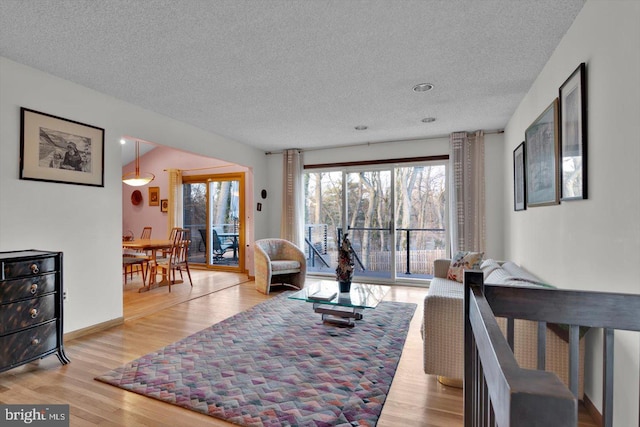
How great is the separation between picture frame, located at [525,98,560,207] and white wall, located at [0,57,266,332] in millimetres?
3972

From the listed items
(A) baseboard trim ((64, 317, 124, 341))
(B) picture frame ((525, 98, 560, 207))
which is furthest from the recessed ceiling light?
(A) baseboard trim ((64, 317, 124, 341))

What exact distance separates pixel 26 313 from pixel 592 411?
3.75 meters

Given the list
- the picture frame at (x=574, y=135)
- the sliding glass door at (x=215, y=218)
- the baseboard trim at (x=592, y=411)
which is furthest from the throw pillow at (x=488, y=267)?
the sliding glass door at (x=215, y=218)

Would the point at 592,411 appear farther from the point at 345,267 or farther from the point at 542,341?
the point at 345,267

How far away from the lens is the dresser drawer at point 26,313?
7.31 ft

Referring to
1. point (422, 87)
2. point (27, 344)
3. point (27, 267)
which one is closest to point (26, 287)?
point (27, 267)

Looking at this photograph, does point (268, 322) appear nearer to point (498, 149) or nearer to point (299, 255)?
point (299, 255)

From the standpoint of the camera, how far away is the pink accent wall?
22.6 feet

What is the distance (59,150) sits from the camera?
2902mm

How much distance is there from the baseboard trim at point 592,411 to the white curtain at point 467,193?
9.52ft

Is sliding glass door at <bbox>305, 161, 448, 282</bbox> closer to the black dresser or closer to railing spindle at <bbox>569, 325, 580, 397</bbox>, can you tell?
the black dresser

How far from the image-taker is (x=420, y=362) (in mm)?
2555

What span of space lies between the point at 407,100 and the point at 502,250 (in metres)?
2.75

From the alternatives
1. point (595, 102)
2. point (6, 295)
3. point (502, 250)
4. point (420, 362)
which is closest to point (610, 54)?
point (595, 102)
